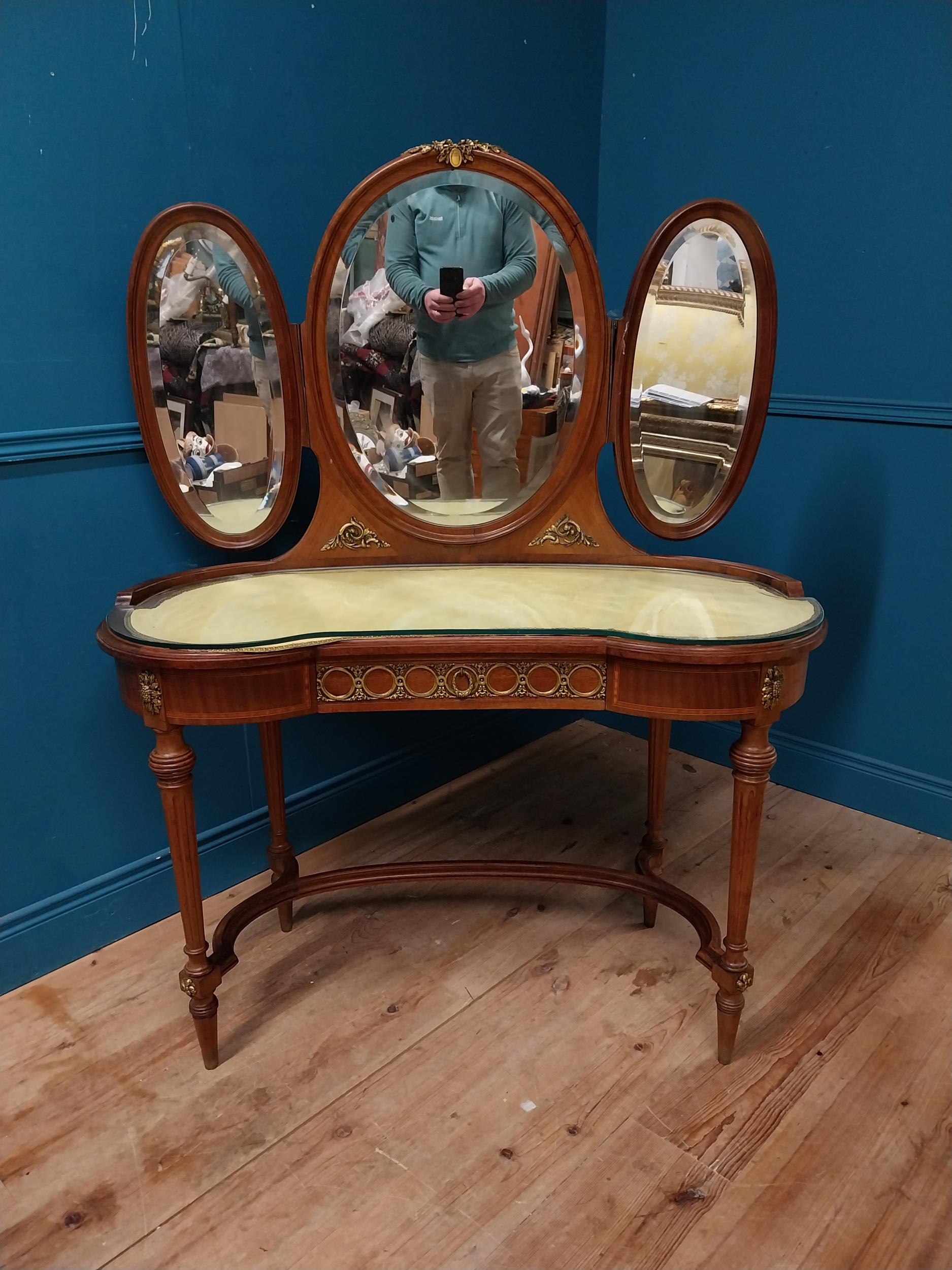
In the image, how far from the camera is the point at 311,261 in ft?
7.39

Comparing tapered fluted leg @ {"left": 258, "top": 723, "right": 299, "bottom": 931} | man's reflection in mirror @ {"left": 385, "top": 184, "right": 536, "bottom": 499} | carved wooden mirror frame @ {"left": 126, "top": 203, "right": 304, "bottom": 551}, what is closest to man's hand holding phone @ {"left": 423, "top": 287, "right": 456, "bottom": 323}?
man's reflection in mirror @ {"left": 385, "top": 184, "right": 536, "bottom": 499}

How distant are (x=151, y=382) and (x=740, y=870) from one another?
157cm

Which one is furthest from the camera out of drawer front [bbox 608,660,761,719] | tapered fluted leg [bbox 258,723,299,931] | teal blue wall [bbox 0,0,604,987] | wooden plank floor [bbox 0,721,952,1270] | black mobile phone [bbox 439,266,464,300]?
tapered fluted leg [bbox 258,723,299,931]

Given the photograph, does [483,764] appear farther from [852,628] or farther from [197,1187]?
[197,1187]

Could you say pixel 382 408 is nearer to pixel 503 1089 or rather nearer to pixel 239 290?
pixel 239 290

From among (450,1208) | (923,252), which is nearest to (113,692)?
(450,1208)

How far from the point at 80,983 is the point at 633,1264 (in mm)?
1329

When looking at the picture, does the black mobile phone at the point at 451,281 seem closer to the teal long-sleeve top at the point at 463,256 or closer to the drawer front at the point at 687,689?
the teal long-sleeve top at the point at 463,256

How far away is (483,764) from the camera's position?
9.97 ft

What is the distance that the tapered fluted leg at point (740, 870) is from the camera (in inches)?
66.3

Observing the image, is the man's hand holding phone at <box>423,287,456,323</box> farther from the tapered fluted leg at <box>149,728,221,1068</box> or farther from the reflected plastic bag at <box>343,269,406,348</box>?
the tapered fluted leg at <box>149,728,221,1068</box>

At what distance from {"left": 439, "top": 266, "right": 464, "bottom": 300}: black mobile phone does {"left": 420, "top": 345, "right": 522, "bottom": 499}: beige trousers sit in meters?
0.14

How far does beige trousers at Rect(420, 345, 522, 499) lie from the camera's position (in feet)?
6.51

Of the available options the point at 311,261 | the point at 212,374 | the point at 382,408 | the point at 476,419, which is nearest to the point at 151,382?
the point at 212,374
